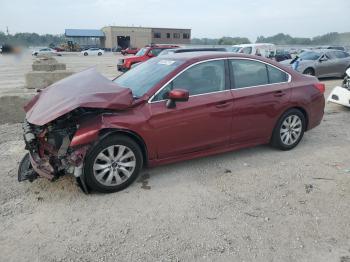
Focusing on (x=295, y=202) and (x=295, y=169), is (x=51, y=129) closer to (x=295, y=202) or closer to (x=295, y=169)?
(x=295, y=202)

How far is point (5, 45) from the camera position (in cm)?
808

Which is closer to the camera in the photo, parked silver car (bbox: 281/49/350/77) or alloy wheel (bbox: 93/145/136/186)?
alloy wheel (bbox: 93/145/136/186)

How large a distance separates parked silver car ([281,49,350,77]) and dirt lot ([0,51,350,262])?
1055 centimetres

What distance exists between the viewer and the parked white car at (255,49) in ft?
61.7

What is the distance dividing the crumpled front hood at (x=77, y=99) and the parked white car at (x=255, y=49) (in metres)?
15.6

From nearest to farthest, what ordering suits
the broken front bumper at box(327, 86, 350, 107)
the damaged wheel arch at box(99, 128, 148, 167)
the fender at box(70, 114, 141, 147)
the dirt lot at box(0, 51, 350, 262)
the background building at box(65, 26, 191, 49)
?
the dirt lot at box(0, 51, 350, 262) < the fender at box(70, 114, 141, 147) < the damaged wheel arch at box(99, 128, 148, 167) < the broken front bumper at box(327, 86, 350, 107) < the background building at box(65, 26, 191, 49)

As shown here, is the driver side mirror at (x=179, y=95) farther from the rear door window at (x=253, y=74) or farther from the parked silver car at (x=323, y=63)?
the parked silver car at (x=323, y=63)

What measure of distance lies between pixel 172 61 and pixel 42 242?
9.21 feet

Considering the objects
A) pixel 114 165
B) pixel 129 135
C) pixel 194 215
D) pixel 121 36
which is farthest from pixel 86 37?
pixel 194 215

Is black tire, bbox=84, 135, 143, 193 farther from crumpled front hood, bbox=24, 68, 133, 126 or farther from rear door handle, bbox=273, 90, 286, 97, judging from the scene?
→ rear door handle, bbox=273, 90, 286, 97

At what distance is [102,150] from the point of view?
357cm

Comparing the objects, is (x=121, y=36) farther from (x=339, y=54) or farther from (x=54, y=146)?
(x=54, y=146)

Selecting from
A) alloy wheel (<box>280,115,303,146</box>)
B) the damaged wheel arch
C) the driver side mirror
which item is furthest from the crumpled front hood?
alloy wheel (<box>280,115,303,146</box>)

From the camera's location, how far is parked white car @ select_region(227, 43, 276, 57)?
18.8m
